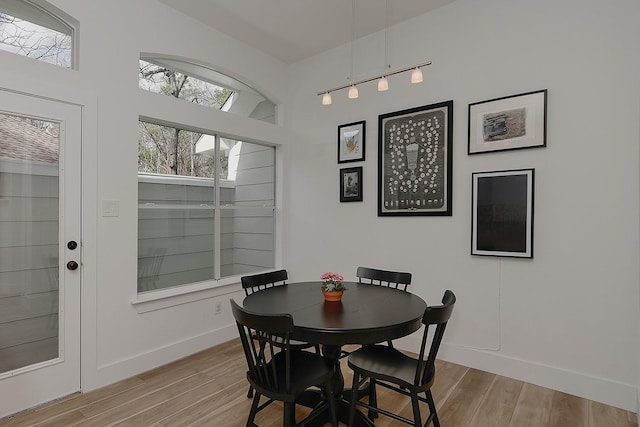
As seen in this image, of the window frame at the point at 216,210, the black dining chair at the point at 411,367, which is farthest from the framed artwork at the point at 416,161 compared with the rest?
the window frame at the point at 216,210

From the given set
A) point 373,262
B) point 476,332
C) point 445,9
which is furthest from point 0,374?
point 445,9

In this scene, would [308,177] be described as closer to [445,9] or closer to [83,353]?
[445,9]

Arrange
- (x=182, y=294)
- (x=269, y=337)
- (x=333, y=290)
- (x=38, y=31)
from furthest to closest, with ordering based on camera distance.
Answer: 1. (x=182, y=294)
2. (x=38, y=31)
3. (x=333, y=290)
4. (x=269, y=337)

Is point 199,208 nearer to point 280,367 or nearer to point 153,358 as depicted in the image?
point 153,358

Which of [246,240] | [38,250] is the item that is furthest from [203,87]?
[38,250]

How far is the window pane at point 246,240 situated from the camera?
12.8 ft

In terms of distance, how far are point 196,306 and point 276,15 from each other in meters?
2.94

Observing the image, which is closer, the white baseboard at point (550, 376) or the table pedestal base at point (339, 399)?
the table pedestal base at point (339, 399)

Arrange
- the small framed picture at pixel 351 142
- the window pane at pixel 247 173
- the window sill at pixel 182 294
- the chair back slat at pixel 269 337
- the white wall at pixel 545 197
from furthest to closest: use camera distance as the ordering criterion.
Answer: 1. the window pane at pixel 247 173
2. the small framed picture at pixel 351 142
3. the window sill at pixel 182 294
4. the white wall at pixel 545 197
5. the chair back slat at pixel 269 337

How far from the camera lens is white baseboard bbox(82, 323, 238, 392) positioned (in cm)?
272

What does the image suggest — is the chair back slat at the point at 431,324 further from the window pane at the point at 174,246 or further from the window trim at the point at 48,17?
the window trim at the point at 48,17

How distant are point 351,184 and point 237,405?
2.37 metres

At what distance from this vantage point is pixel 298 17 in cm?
339

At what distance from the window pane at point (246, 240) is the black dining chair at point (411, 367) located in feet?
7.15
